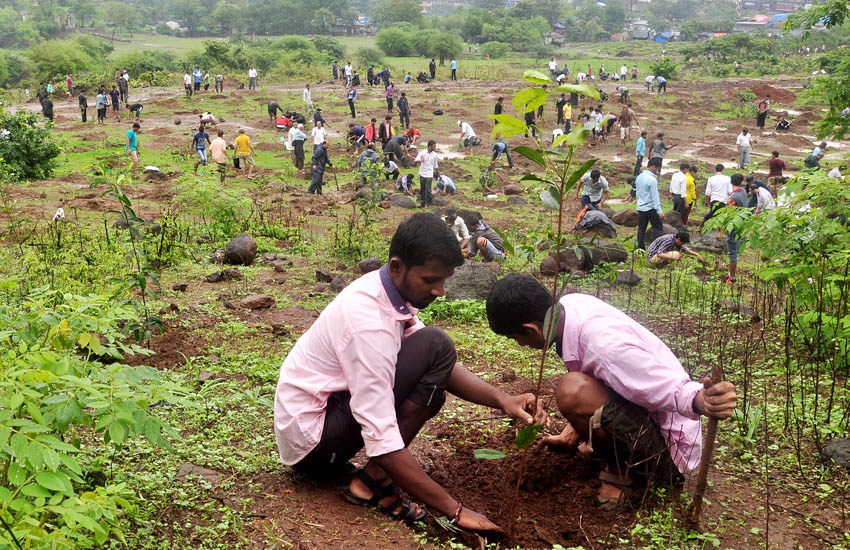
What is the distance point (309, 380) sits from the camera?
9.46 ft

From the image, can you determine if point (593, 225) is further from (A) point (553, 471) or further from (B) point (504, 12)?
(B) point (504, 12)

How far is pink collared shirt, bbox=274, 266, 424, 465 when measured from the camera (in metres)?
2.68

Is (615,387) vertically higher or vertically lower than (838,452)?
higher

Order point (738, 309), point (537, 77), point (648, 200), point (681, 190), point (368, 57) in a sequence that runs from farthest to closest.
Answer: point (368, 57)
point (681, 190)
point (648, 200)
point (738, 309)
point (537, 77)

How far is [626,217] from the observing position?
511 inches

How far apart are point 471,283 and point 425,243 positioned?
4270mm

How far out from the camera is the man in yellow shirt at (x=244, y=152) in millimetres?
14945

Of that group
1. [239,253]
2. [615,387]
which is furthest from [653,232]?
[615,387]

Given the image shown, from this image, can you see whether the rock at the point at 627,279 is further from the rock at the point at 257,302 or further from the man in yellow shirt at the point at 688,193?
the man in yellow shirt at the point at 688,193

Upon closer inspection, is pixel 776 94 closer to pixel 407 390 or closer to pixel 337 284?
pixel 337 284

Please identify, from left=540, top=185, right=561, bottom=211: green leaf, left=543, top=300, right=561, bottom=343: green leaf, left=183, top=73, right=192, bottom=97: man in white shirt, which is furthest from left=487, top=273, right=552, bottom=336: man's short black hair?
left=183, top=73, right=192, bottom=97: man in white shirt

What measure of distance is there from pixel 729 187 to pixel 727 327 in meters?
6.29

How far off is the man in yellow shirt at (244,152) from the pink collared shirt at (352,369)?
12.5 metres

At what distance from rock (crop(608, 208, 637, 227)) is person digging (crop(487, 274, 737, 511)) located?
1024 cm
